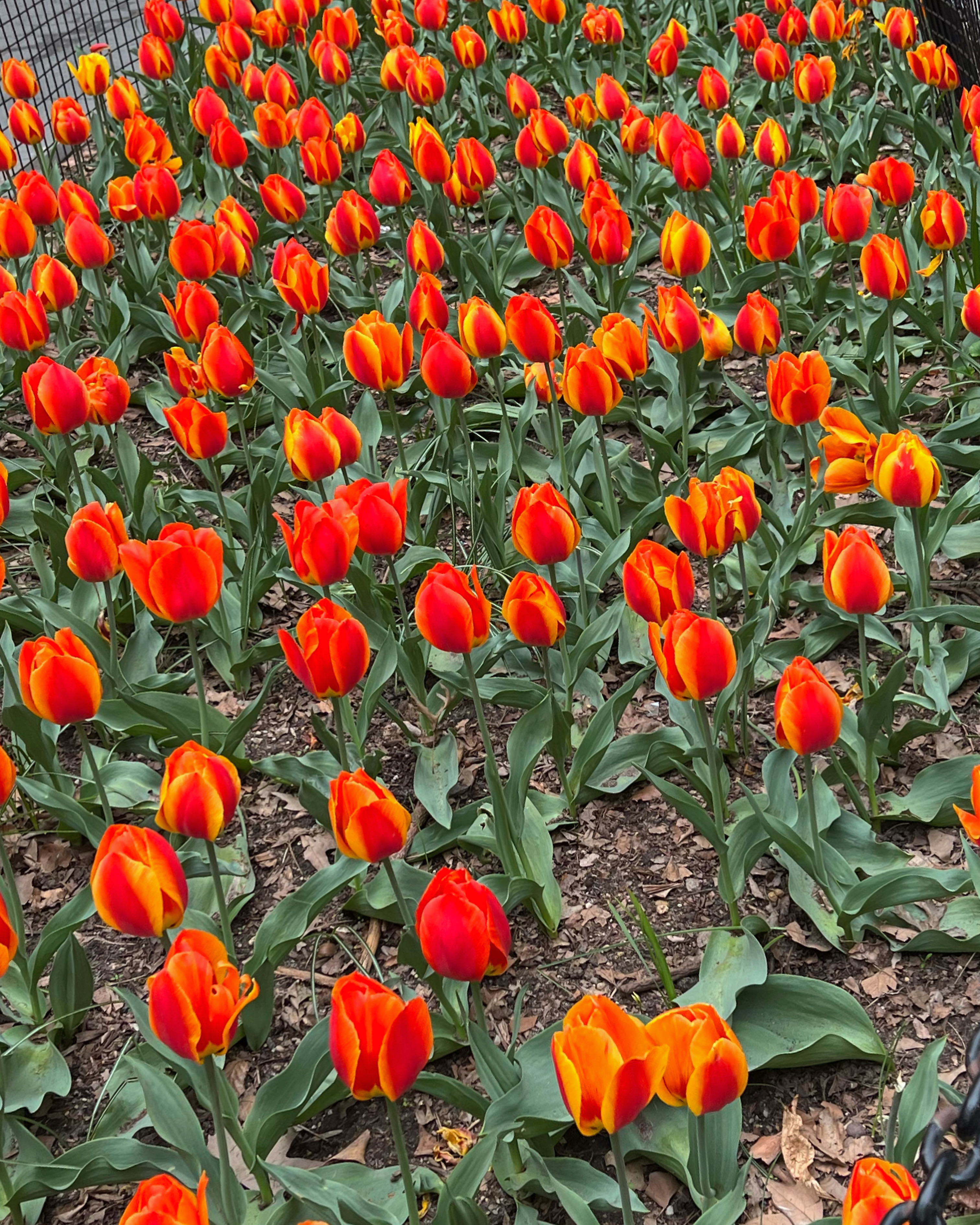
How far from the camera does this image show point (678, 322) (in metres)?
3.01

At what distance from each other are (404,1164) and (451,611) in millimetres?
792

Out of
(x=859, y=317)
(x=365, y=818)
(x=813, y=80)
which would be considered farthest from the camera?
(x=813, y=80)

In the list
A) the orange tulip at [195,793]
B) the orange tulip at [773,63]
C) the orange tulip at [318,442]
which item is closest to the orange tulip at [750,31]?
the orange tulip at [773,63]

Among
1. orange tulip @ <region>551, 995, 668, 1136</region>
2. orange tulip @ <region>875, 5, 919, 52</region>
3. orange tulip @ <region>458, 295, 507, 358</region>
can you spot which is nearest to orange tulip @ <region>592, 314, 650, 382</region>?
orange tulip @ <region>458, 295, 507, 358</region>

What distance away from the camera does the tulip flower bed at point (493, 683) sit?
6.09ft

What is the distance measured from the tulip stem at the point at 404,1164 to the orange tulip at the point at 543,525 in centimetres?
100

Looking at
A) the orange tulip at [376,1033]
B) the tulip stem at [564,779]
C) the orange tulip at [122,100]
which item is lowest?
the tulip stem at [564,779]

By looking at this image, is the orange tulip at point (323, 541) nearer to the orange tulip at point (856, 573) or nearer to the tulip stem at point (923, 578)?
the orange tulip at point (856, 573)

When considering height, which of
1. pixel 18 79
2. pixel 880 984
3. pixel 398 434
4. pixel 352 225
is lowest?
pixel 880 984

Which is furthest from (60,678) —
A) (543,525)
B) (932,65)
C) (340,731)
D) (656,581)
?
(932,65)

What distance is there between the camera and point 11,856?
2.71 m

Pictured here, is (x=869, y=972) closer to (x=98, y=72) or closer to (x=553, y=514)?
(x=553, y=514)

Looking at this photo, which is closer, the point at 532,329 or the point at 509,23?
the point at 532,329

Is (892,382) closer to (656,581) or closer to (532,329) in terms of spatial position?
(532,329)
